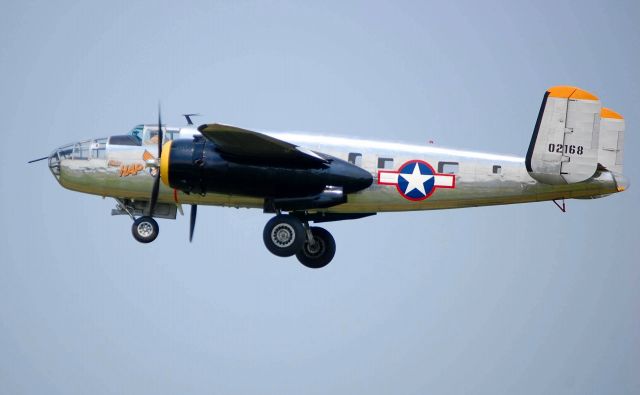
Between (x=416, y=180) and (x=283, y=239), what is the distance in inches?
129

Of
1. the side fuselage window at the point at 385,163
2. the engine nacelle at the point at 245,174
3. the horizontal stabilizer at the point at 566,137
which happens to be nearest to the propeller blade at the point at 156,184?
the engine nacelle at the point at 245,174

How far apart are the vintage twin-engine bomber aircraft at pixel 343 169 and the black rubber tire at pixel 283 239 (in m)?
0.02

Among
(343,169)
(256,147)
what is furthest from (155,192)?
(343,169)

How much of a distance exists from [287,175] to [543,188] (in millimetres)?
5654

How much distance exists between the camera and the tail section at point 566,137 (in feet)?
A: 120

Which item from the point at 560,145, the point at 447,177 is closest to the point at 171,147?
the point at 447,177

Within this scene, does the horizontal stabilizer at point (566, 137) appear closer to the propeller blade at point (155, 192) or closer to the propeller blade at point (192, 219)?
the propeller blade at point (192, 219)

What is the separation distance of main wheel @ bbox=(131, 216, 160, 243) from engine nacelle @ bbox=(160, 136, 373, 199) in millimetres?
1988

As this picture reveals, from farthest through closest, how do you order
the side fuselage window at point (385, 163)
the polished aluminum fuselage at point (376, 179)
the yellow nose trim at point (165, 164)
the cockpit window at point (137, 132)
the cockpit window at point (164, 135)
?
the cockpit window at point (137, 132)
the cockpit window at point (164, 135)
the side fuselage window at point (385, 163)
the polished aluminum fuselage at point (376, 179)
the yellow nose trim at point (165, 164)

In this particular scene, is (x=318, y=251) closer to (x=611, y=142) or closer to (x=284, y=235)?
(x=284, y=235)

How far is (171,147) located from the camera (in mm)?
36625

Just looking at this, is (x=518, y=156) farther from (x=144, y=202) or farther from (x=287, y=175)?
(x=144, y=202)

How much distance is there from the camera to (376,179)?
3756 centimetres

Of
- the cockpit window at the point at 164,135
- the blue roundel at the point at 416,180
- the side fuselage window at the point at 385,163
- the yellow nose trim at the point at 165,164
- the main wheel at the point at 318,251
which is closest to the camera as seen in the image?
the yellow nose trim at the point at 165,164
